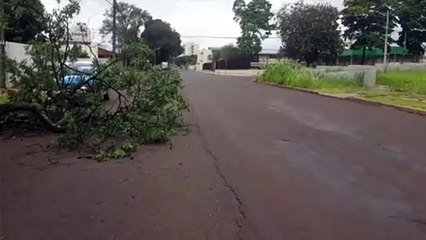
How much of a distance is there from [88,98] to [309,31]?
1786 inches

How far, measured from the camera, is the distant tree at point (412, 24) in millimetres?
65500

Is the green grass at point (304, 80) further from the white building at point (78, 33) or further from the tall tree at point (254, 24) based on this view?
the tall tree at point (254, 24)

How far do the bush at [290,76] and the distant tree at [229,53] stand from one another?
2313 inches

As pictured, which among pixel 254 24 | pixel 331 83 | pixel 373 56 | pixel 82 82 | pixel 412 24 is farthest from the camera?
pixel 254 24

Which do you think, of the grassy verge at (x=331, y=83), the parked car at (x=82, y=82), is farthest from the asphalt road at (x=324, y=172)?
the grassy verge at (x=331, y=83)

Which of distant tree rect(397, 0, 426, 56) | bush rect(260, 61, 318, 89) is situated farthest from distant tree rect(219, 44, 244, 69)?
bush rect(260, 61, 318, 89)

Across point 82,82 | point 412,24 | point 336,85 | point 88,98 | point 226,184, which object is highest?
point 412,24

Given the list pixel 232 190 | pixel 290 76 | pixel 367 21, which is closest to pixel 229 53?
pixel 367 21

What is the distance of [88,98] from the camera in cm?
1205

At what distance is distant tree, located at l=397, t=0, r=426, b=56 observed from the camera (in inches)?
2579

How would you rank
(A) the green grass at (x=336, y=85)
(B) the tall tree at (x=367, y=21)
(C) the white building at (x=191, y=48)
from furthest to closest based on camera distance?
(C) the white building at (x=191, y=48), (B) the tall tree at (x=367, y=21), (A) the green grass at (x=336, y=85)

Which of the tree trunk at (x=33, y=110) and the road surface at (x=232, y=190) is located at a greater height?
the tree trunk at (x=33, y=110)

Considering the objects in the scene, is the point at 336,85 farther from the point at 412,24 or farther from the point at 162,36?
the point at 162,36

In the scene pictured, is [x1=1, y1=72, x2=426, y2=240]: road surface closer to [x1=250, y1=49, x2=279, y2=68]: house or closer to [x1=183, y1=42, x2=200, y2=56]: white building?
[x1=250, y1=49, x2=279, y2=68]: house
